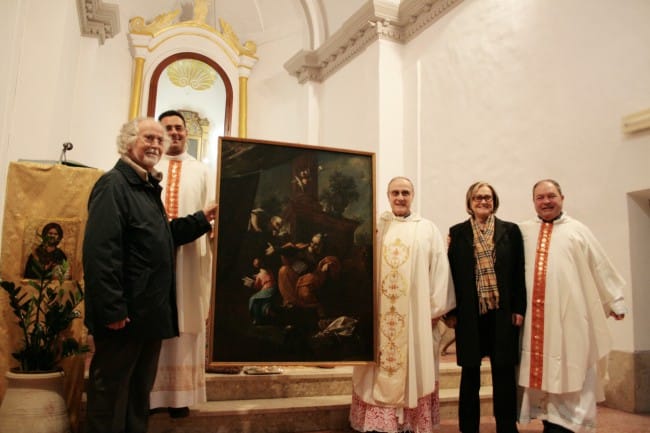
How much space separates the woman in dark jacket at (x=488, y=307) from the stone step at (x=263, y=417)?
99 cm

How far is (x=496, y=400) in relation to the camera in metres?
3.74

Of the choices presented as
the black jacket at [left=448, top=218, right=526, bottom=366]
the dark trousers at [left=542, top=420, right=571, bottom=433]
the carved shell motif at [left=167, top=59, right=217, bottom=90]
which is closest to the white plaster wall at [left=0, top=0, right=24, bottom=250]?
the black jacket at [left=448, top=218, right=526, bottom=366]

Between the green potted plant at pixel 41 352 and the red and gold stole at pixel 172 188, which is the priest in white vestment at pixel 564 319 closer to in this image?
the red and gold stole at pixel 172 188

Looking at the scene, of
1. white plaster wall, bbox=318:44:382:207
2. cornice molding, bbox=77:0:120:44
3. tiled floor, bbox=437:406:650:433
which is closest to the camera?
tiled floor, bbox=437:406:650:433

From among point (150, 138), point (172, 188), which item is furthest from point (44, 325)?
point (150, 138)

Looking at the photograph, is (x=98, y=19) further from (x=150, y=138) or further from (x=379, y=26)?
(x=150, y=138)

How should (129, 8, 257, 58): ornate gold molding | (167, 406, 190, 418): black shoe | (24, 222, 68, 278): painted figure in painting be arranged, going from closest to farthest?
(24, 222, 68, 278): painted figure in painting, (167, 406, 190, 418): black shoe, (129, 8, 257, 58): ornate gold molding

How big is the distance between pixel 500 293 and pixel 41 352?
3.04 meters

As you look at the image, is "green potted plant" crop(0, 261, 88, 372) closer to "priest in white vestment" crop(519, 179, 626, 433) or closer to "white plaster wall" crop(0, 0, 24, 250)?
"white plaster wall" crop(0, 0, 24, 250)

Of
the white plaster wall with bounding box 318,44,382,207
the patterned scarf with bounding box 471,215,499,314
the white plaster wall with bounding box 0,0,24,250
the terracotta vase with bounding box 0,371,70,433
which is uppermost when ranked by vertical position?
the white plaster wall with bounding box 318,44,382,207

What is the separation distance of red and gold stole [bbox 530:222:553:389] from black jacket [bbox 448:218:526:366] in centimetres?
10

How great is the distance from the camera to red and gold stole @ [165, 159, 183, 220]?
12.0ft

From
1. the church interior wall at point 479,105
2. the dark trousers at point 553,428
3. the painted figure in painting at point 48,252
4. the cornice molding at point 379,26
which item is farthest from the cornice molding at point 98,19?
the dark trousers at point 553,428

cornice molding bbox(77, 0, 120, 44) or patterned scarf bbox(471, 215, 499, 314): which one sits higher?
cornice molding bbox(77, 0, 120, 44)
